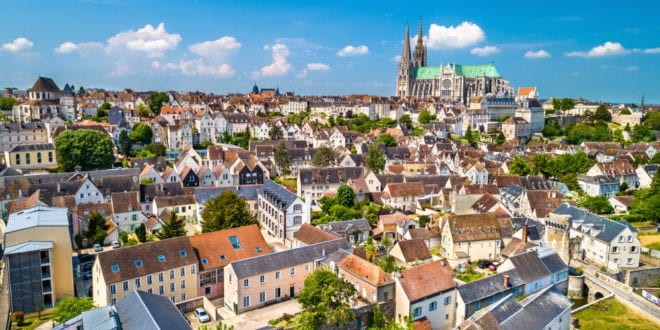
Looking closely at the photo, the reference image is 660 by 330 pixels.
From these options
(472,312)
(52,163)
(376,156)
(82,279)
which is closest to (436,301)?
(472,312)

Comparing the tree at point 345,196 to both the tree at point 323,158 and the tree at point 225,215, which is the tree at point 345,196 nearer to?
the tree at point 225,215

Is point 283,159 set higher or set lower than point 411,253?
higher

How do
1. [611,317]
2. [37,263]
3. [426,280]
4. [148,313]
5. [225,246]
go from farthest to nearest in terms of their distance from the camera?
[225,246] → [611,317] → [37,263] → [426,280] → [148,313]

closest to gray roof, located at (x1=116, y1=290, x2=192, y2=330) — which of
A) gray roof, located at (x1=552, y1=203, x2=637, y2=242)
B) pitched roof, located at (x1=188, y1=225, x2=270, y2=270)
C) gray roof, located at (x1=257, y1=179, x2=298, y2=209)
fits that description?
pitched roof, located at (x1=188, y1=225, x2=270, y2=270)

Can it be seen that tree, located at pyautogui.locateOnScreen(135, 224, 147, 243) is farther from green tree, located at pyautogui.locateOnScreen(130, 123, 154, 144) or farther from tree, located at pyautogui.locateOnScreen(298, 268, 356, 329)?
green tree, located at pyautogui.locateOnScreen(130, 123, 154, 144)

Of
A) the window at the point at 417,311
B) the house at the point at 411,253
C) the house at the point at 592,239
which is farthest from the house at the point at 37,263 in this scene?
the house at the point at 592,239

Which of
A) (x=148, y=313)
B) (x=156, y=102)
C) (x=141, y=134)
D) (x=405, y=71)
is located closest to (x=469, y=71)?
(x=405, y=71)

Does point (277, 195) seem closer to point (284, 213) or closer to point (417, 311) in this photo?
point (284, 213)
